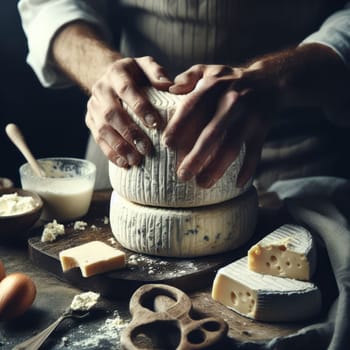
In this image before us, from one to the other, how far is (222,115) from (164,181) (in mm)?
168

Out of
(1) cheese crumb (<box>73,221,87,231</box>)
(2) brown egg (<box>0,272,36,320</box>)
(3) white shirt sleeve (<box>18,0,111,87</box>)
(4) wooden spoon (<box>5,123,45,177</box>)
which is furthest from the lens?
(3) white shirt sleeve (<box>18,0,111,87</box>)

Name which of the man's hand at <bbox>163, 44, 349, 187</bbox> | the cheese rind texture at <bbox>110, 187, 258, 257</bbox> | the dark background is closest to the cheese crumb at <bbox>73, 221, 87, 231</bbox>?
the cheese rind texture at <bbox>110, 187, 258, 257</bbox>

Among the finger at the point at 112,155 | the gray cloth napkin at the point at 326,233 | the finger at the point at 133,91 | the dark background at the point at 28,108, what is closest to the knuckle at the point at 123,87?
the finger at the point at 133,91

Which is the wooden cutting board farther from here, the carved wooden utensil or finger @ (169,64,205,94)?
finger @ (169,64,205,94)

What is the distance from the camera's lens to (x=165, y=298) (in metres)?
1.24

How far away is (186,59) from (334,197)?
54cm

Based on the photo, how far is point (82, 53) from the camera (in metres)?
1.83

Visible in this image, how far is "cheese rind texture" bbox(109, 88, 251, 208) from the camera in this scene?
1.35 meters

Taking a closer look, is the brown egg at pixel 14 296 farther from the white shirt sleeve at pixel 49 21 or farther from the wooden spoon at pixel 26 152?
the white shirt sleeve at pixel 49 21

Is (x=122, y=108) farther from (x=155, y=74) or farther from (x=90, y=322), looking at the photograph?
(x=90, y=322)

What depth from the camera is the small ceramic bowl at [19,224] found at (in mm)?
1504

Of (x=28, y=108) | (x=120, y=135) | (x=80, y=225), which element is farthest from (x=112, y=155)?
(x=28, y=108)

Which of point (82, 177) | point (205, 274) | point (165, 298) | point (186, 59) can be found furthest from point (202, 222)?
point (186, 59)

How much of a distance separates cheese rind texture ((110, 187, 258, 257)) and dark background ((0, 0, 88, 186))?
106cm
